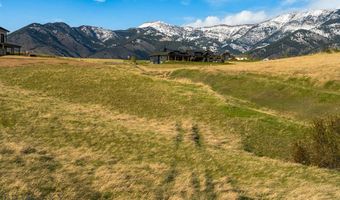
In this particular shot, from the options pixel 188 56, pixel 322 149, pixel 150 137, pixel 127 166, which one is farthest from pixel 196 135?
pixel 188 56

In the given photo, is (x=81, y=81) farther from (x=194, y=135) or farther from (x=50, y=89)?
(x=194, y=135)

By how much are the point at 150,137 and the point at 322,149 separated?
12.4 metres

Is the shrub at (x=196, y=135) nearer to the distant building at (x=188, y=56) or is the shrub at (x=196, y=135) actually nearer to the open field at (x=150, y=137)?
the open field at (x=150, y=137)

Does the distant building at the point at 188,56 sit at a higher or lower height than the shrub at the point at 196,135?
higher

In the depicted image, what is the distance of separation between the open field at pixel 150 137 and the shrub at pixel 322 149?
154 cm

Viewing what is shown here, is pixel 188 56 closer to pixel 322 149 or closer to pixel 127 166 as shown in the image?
pixel 322 149

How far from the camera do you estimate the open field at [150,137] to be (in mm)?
22266

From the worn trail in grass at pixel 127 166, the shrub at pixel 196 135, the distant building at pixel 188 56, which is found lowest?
the shrub at pixel 196 135

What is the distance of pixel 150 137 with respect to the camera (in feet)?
109

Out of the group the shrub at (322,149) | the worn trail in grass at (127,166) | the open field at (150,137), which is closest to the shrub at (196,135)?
the open field at (150,137)

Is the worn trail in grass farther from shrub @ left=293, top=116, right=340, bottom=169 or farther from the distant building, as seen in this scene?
the distant building

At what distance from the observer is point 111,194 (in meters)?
21.4

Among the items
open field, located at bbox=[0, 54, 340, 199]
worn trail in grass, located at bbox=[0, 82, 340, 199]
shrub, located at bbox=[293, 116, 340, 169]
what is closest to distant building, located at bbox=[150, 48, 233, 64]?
open field, located at bbox=[0, 54, 340, 199]

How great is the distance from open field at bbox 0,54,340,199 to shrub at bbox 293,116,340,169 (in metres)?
1.54
